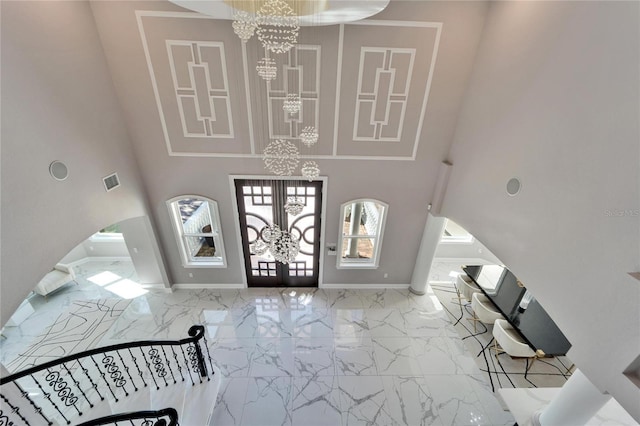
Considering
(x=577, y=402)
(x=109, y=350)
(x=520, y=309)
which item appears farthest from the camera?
(x=520, y=309)

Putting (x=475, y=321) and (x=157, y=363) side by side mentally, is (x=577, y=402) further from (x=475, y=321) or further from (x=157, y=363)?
(x=157, y=363)

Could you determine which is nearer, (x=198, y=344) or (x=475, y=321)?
(x=198, y=344)

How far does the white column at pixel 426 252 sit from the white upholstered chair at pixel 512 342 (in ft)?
5.51

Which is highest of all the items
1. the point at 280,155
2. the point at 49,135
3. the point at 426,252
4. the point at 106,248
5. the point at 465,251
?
the point at 49,135

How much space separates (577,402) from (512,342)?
136cm

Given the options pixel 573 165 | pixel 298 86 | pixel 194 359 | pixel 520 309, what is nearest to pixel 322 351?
pixel 194 359

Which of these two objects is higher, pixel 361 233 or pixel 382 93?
pixel 382 93

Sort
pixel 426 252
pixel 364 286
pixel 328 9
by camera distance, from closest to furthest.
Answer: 1. pixel 328 9
2. pixel 426 252
3. pixel 364 286

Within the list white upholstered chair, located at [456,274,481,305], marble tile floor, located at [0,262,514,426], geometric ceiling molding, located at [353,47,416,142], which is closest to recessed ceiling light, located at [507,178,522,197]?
geometric ceiling molding, located at [353,47,416,142]

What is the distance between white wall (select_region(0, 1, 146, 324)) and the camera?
2.87 metres

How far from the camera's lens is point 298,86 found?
454 centimetres

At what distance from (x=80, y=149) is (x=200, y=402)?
3.86 m

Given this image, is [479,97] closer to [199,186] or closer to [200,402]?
[199,186]

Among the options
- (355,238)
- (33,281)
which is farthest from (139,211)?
(355,238)
